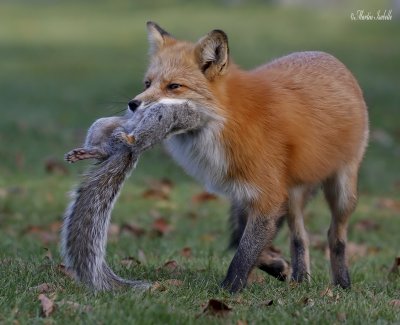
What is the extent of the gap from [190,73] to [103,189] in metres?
1.13

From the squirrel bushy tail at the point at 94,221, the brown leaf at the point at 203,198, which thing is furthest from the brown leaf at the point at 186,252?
the brown leaf at the point at 203,198

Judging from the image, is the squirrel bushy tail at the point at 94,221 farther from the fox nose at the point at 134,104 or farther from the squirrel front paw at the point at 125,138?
the fox nose at the point at 134,104

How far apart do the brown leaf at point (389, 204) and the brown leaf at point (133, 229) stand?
4388 millimetres

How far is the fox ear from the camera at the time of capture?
6.20 metres

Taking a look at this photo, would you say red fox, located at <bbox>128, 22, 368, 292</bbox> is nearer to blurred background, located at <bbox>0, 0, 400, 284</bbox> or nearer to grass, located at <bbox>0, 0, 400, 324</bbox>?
grass, located at <bbox>0, 0, 400, 324</bbox>

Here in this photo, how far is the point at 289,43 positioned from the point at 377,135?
14.0 metres

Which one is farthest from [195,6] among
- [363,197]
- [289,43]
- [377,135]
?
[363,197]

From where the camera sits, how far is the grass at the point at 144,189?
17.0 ft

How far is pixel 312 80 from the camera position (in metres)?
7.09

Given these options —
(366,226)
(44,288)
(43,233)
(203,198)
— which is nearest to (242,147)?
(44,288)

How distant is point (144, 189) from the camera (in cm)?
1230

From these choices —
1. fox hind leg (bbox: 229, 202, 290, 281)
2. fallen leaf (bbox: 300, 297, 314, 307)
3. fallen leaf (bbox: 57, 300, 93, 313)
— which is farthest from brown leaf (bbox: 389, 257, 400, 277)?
fallen leaf (bbox: 57, 300, 93, 313)

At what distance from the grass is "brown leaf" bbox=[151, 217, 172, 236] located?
0.10 metres

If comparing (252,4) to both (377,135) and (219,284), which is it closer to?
(377,135)
